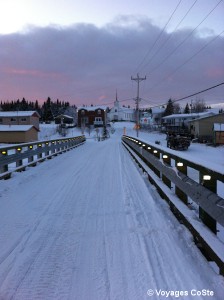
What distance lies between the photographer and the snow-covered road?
382 cm

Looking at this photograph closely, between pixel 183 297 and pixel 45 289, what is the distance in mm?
1493

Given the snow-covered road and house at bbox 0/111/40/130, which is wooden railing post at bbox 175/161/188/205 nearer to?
the snow-covered road

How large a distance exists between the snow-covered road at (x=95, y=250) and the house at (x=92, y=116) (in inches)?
4220

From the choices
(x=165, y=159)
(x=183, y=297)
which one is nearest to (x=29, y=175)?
(x=165, y=159)

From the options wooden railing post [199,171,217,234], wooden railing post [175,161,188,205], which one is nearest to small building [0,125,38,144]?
wooden railing post [175,161,188,205]

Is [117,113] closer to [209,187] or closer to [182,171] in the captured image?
[182,171]

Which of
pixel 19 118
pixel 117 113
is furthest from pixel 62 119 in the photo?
pixel 19 118

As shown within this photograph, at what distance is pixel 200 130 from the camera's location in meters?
65.3

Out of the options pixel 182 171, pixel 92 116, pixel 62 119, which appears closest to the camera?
pixel 182 171

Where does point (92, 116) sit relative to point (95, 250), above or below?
above

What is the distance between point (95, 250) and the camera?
16.4ft

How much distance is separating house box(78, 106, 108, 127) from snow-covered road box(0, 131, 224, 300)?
10718 cm

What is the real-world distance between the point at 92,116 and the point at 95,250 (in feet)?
367

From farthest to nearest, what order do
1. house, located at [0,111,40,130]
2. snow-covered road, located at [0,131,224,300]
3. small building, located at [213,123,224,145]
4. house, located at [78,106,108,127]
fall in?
house, located at [78,106,108,127] < house, located at [0,111,40,130] < small building, located at [213,123,224,145] < snow-covered road, located at [0,131,224,300]
